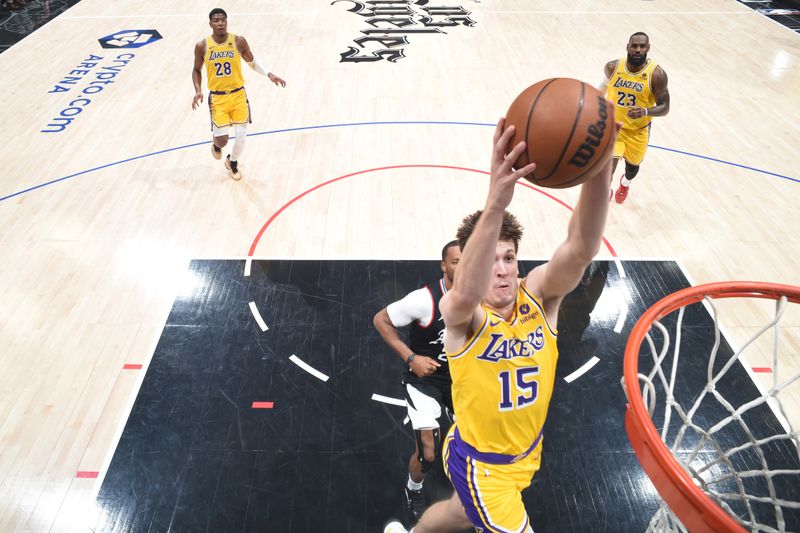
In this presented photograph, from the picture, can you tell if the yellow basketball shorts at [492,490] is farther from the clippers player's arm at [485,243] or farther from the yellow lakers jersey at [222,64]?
the yellow lakers jersey at [222,64]

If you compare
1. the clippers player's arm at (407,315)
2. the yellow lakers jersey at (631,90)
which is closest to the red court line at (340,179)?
the yellow lakers jersey at (631,90)

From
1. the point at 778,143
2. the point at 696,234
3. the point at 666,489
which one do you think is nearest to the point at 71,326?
the point at 666,489

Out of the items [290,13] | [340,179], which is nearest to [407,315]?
[340,179]

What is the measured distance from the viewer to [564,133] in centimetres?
196

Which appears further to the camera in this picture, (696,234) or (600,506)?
(696,234)

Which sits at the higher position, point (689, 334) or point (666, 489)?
point (666, 489)

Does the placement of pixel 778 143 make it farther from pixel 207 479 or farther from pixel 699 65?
pixel 207 479

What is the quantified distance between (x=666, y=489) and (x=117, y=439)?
3.50 meters

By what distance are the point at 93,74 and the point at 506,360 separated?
9482 mm

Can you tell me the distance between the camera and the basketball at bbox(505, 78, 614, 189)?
6.24ft

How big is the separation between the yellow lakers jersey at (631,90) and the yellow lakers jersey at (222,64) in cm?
413

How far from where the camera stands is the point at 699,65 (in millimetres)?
9812

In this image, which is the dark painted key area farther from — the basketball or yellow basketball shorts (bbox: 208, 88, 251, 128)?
the basketball

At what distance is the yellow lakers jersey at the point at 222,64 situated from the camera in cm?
640
